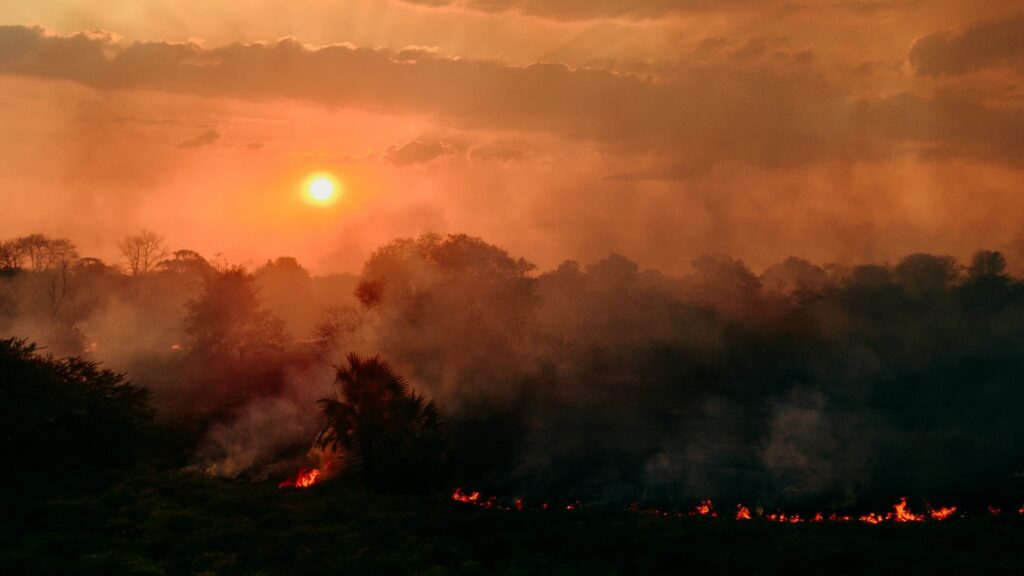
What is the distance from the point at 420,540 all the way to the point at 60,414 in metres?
27.7

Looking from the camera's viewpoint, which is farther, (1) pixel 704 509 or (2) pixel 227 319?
(2) pixel 227 319

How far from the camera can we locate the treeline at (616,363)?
2685 inches

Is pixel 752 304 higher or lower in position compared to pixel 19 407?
higher

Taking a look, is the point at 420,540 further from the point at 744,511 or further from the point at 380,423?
the point at 744,511

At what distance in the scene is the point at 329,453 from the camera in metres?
62.9

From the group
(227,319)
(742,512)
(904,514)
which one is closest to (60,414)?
(742,512)

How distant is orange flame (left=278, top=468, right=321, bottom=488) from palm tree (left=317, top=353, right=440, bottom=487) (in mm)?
6138

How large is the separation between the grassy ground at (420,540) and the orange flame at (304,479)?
24.1ft

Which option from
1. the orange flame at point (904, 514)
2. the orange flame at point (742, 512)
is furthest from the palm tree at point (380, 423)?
the orange flame at point (904, 514)

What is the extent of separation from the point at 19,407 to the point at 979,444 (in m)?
78.0

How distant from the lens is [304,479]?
190 feet

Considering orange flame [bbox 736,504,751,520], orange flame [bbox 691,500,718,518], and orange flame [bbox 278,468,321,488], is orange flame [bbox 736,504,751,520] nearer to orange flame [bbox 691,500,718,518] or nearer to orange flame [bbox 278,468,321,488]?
orange flame [bbox 691,500,718,518]

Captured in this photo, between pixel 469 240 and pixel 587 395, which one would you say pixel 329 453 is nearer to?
pixel 587 395

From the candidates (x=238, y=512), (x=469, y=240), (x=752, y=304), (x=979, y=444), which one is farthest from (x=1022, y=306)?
(x=238, y=512)
